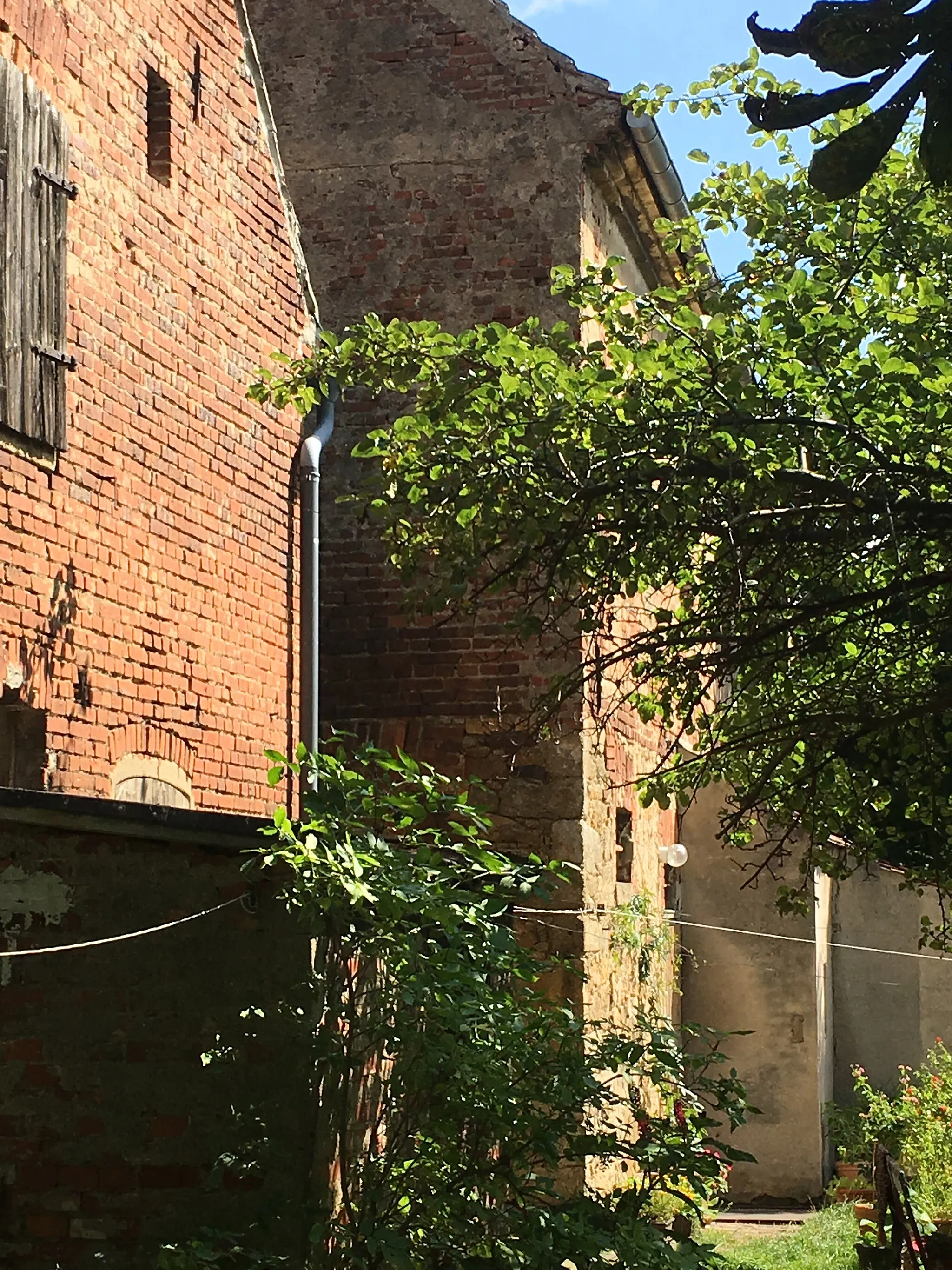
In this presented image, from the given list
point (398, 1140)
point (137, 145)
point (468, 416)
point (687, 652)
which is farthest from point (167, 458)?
point (687, 652)

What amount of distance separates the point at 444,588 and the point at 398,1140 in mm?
2429

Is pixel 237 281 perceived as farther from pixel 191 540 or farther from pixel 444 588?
pixel 444 588

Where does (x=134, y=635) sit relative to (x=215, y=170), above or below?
below

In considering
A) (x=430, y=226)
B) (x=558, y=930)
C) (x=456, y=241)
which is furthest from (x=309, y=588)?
(x=430, y=226)

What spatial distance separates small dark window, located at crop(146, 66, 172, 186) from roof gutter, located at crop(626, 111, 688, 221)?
3.53 metres

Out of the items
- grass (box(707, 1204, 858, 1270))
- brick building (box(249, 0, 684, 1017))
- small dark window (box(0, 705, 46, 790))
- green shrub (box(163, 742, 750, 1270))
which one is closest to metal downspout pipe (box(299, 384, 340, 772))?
brick building (box(249, 0, 684, 1017))

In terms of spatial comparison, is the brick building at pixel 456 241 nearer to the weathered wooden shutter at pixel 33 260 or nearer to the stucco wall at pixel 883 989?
the weathered wooden shutter at pixel 33 260

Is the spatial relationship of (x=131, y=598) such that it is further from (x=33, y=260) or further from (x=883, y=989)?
(x=883, y=989)

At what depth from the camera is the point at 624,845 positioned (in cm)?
1170

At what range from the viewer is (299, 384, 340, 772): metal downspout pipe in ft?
29.3

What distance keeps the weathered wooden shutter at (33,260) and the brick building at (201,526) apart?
2 centimetres

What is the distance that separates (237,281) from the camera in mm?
8594

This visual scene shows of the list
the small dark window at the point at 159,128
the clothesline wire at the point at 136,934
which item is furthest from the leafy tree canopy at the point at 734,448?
the clothesline wire at the point at 136,934

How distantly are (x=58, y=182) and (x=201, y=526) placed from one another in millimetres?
1844
